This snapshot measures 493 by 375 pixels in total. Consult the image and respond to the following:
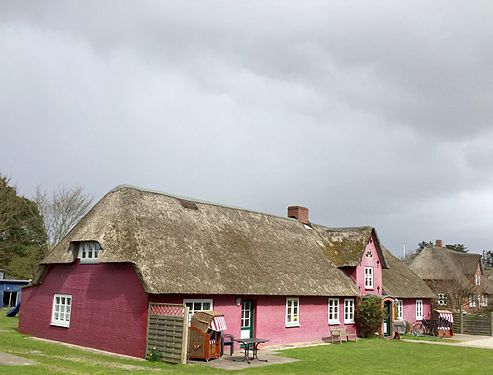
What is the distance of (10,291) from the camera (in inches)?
1725

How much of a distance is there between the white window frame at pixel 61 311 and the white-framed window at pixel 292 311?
1020cm

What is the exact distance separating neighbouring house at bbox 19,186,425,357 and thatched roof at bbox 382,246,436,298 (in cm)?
686

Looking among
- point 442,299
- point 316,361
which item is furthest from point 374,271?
point 442,299

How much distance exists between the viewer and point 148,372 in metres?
15.0

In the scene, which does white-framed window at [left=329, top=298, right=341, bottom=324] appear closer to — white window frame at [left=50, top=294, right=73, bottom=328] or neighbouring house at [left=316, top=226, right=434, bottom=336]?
neighbouring house at [left=316, top=226, right=434, bottom=336]

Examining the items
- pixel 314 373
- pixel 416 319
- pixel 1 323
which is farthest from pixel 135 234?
pixel 416 319

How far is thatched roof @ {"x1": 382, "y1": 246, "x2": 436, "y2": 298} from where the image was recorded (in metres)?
35.1

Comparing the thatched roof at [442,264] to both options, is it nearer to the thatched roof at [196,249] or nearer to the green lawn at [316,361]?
the thatched roof at [196,249]

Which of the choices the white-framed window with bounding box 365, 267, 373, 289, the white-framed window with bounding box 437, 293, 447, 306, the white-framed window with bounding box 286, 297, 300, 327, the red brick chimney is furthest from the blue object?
the white-framed window with bounding box 437, 293, 447, 306

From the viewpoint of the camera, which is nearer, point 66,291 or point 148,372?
point 148,372

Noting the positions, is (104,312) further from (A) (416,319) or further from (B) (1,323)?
(A) (416,319)

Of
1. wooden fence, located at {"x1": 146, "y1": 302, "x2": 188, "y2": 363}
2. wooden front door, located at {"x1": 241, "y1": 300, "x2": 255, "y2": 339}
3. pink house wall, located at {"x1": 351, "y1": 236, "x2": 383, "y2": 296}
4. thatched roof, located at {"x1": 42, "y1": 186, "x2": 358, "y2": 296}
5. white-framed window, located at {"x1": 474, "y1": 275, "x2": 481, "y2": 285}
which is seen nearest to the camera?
wooden fence, located at {"x1": 146, "y1": 302, "x2": 188, "y2": 363}

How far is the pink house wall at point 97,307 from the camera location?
1875 centimetres

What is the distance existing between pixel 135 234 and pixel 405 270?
26702mm
